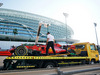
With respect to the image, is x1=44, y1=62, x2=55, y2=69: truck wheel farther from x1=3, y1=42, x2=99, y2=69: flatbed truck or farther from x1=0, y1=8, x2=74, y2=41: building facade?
x1=0, y1=8, x2=74, y2=41: building facade

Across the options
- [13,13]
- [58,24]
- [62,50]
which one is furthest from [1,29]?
[62,50]

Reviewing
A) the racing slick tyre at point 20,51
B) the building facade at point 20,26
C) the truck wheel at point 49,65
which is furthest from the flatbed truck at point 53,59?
the building facade at point 20,26

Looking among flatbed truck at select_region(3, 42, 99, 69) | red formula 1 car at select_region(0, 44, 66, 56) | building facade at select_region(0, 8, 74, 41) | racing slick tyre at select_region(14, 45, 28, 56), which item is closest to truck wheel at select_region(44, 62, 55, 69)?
flatbed truck at select_region(3, 42, 99, 69)

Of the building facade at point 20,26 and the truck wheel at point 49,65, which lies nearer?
the truck wheel at point 49,65

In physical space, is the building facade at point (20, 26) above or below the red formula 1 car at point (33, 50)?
above

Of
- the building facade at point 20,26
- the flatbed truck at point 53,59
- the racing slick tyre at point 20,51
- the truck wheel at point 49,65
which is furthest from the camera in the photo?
the building facade at point 20,26

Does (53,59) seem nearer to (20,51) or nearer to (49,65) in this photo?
(49,65)

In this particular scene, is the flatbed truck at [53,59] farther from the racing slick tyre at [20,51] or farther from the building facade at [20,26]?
the building facade at [20,26]

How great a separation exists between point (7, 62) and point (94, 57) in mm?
7226

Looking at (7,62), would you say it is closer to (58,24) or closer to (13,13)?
(13,13)

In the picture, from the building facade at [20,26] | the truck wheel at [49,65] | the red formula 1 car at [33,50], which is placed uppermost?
the building facade at [20,26]

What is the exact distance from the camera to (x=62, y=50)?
7.52 meters

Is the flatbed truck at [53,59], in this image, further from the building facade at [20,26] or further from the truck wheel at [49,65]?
the building facade at [20,26]

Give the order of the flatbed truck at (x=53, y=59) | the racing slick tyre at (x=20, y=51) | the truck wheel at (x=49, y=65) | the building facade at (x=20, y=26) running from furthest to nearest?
the building facade at (x=20, y=26), the truck wheel at (x=49, y=65), the racing slick tyre at (x=20, y=51), the flatbed truck at (x=53, y=59)
